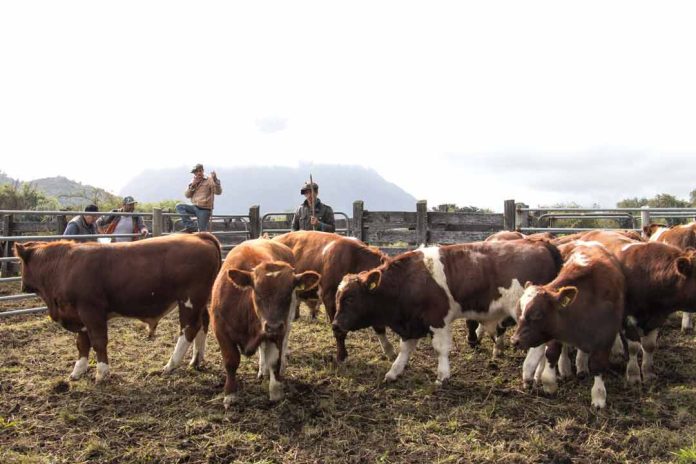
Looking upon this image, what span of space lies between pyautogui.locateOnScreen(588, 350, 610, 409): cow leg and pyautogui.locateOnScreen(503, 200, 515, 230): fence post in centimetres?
594

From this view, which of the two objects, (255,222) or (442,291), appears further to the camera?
(255,222)

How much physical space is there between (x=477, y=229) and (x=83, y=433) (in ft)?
29.8

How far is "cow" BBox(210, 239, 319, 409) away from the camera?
16.3ft

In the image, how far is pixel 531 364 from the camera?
5.62 meters

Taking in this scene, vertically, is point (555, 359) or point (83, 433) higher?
point (555, 359)

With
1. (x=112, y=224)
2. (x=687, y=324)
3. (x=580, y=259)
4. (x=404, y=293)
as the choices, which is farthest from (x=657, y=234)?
(x=112, y=224)

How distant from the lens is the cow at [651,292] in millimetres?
5770

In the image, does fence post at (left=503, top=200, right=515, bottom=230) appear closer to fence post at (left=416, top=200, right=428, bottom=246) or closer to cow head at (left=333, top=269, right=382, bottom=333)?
fence post at (left=416, top=200, right=428, bottom=246)

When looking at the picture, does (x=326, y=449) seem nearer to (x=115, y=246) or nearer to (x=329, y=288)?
(x=329, y=288)

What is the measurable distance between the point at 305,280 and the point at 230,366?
3.78 feet

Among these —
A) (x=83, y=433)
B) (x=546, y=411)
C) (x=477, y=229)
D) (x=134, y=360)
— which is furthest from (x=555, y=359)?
(x=477, y=229)

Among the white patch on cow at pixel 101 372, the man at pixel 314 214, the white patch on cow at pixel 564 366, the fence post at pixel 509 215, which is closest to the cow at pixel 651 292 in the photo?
the white patch on cow at pixel 564 366

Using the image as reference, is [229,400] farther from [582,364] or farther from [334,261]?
[582,364]

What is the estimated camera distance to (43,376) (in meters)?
6.29
